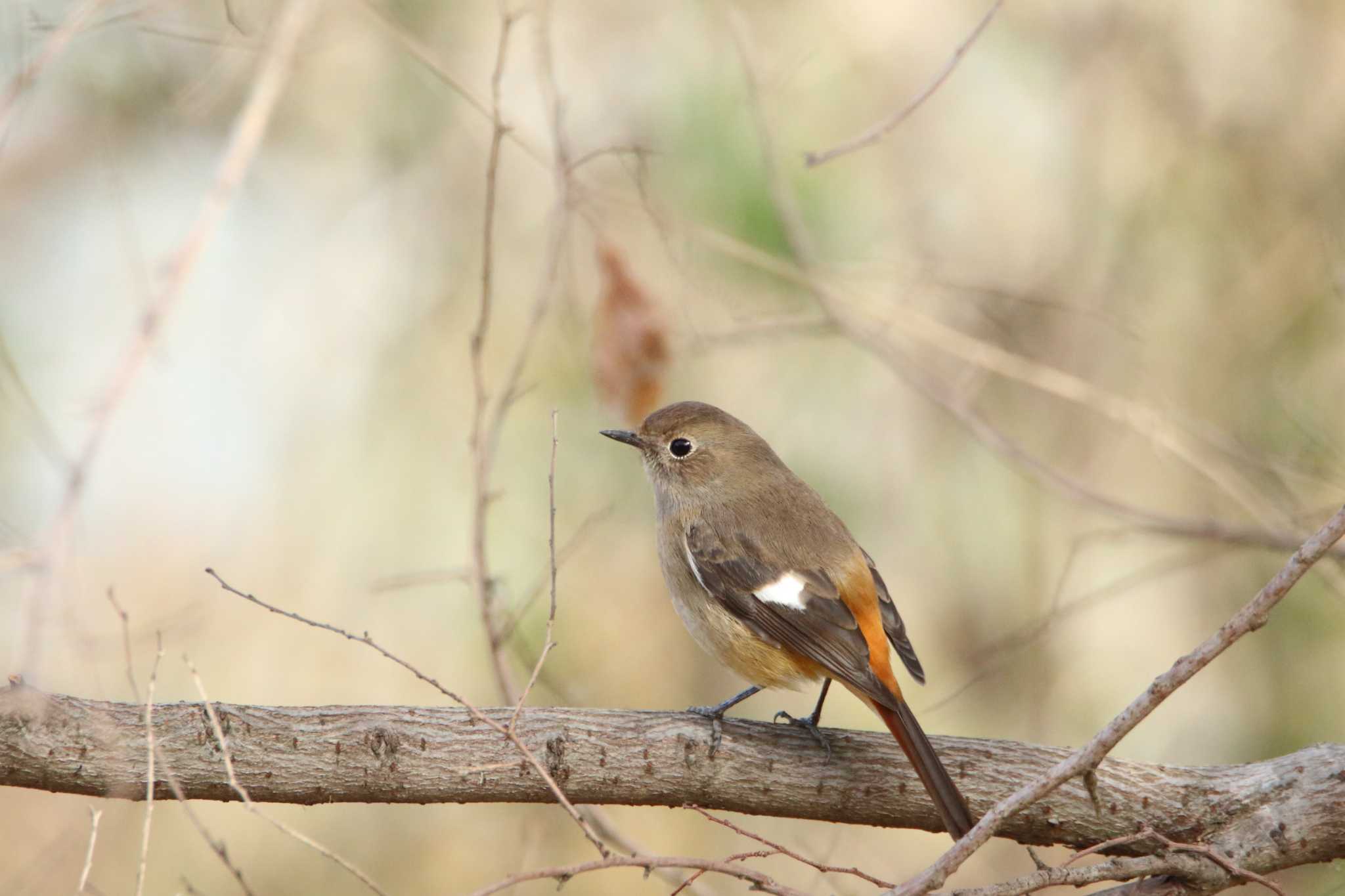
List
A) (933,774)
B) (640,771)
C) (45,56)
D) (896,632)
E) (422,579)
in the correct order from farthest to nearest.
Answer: (422,579)
(896,632)
(640,771)
(933,774)
(45,56)

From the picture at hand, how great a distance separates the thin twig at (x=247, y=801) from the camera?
249 centimetres

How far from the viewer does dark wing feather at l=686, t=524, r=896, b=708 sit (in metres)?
3.85

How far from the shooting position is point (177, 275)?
280 centimetres

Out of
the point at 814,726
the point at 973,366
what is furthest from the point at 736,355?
the point at 814,726

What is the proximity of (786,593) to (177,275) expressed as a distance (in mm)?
2143

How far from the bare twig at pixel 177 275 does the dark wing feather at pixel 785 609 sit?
1953 millimetres

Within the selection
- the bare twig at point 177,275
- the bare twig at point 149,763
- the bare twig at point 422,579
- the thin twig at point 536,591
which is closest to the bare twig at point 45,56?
the bare twig at point 177,275

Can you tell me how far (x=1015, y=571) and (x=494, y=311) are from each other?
137 inches

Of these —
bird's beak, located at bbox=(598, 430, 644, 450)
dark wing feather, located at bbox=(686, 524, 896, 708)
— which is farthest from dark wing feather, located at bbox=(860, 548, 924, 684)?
bird's beak, located at bbox=(598, 430, 644, 450)

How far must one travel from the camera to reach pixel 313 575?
6.87 m

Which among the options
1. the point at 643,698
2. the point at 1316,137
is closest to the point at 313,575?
the point at 643,698

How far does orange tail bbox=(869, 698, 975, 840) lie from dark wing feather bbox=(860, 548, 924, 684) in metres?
0.49

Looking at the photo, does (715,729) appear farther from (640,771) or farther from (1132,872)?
(1132,872)

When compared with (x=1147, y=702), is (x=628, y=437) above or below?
above
